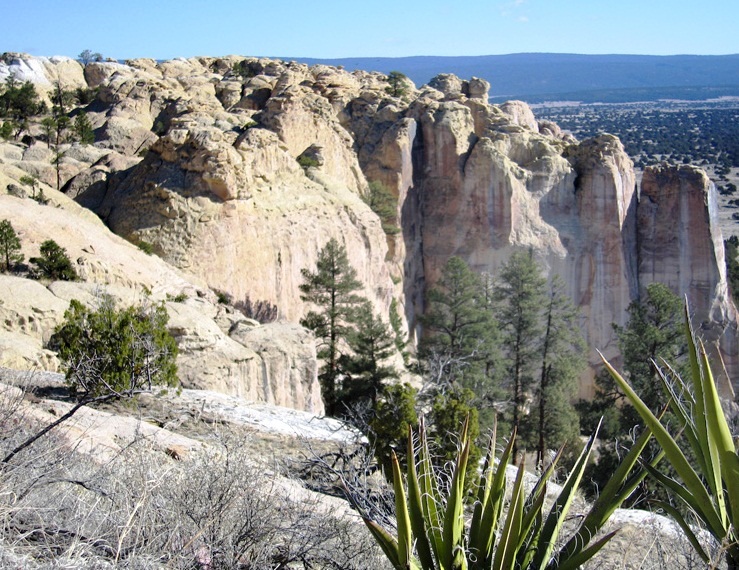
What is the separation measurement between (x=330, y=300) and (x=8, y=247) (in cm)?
983

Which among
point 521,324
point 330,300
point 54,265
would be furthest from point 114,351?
point 521,324

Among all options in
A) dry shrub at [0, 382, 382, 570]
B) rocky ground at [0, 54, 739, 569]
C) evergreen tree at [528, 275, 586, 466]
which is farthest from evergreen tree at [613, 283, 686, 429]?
dry shrub at [0, 382, 382, 570]

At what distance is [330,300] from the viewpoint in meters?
23.5

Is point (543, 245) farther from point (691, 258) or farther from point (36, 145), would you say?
point (36, 145)

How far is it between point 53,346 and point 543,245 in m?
26.6

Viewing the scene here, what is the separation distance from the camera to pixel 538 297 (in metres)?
26.4

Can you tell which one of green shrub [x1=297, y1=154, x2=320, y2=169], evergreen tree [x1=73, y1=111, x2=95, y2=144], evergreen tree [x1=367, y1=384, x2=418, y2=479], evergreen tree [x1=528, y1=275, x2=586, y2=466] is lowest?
evergreen tree [x1=528, y1=275, x2=586, y2=466]

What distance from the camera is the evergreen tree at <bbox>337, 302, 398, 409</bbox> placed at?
2062 centimetres

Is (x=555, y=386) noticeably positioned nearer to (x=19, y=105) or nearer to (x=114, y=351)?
(x=114, y=351)

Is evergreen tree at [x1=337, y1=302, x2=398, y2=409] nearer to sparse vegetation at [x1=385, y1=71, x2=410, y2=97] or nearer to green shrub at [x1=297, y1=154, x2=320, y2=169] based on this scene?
green shrub at [x1=297, y1=154, x2=320, y2=169]

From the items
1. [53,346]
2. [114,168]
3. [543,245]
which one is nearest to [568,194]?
[543,245]

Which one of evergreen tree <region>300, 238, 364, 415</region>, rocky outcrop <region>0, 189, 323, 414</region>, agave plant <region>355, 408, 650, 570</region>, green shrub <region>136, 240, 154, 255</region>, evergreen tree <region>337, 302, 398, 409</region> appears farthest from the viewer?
evergreen tree <region>300, 238, 364, 415</region>

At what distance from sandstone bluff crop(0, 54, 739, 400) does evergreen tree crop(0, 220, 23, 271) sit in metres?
0.85

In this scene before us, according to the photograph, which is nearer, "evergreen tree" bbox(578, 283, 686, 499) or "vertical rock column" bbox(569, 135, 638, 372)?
"evergreen tree" bbox(578, 283, 686, 499)
